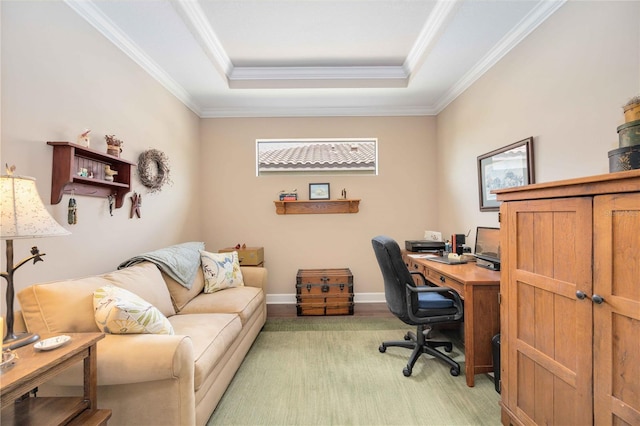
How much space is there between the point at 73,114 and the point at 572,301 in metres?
3.04

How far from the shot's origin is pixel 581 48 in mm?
1810

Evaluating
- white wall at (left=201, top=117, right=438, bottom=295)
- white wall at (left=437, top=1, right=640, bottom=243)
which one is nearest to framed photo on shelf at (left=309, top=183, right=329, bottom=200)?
white wall at (left=201, top=117, right=438, bottom=295)

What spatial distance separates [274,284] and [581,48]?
3.80 metres

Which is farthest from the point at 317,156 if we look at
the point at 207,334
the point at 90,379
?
the point at 90,379

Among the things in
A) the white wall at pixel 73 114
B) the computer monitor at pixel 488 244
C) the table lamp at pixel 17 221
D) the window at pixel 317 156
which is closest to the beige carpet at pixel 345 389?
the computer monitor at pixel 488 244

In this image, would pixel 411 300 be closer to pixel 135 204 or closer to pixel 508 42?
pixel 508 42

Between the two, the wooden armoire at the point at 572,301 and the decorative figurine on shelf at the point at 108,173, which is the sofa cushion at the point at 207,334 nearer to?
the decorative figurine on shelf at the point at 108,173

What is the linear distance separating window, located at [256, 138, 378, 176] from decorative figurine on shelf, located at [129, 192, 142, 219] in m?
1.68

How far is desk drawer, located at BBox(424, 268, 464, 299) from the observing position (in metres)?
2.20

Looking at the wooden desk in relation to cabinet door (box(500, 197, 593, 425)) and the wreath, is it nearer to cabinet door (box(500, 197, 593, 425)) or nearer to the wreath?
cabinet door (box(500, 197, 593, 425))

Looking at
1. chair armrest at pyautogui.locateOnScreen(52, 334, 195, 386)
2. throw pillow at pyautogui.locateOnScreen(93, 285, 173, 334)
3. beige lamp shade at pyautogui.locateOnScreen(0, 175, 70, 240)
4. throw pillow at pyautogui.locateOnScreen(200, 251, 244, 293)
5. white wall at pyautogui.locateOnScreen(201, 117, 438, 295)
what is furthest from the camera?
white wall at pyautogui.locateOnScreen(201, 117, 438, 295)

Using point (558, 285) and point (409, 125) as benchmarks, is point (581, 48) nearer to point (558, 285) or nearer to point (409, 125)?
point (558, 285)

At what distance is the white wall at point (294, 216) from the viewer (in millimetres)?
3998

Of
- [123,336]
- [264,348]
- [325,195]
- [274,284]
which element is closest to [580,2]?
[325,195]
